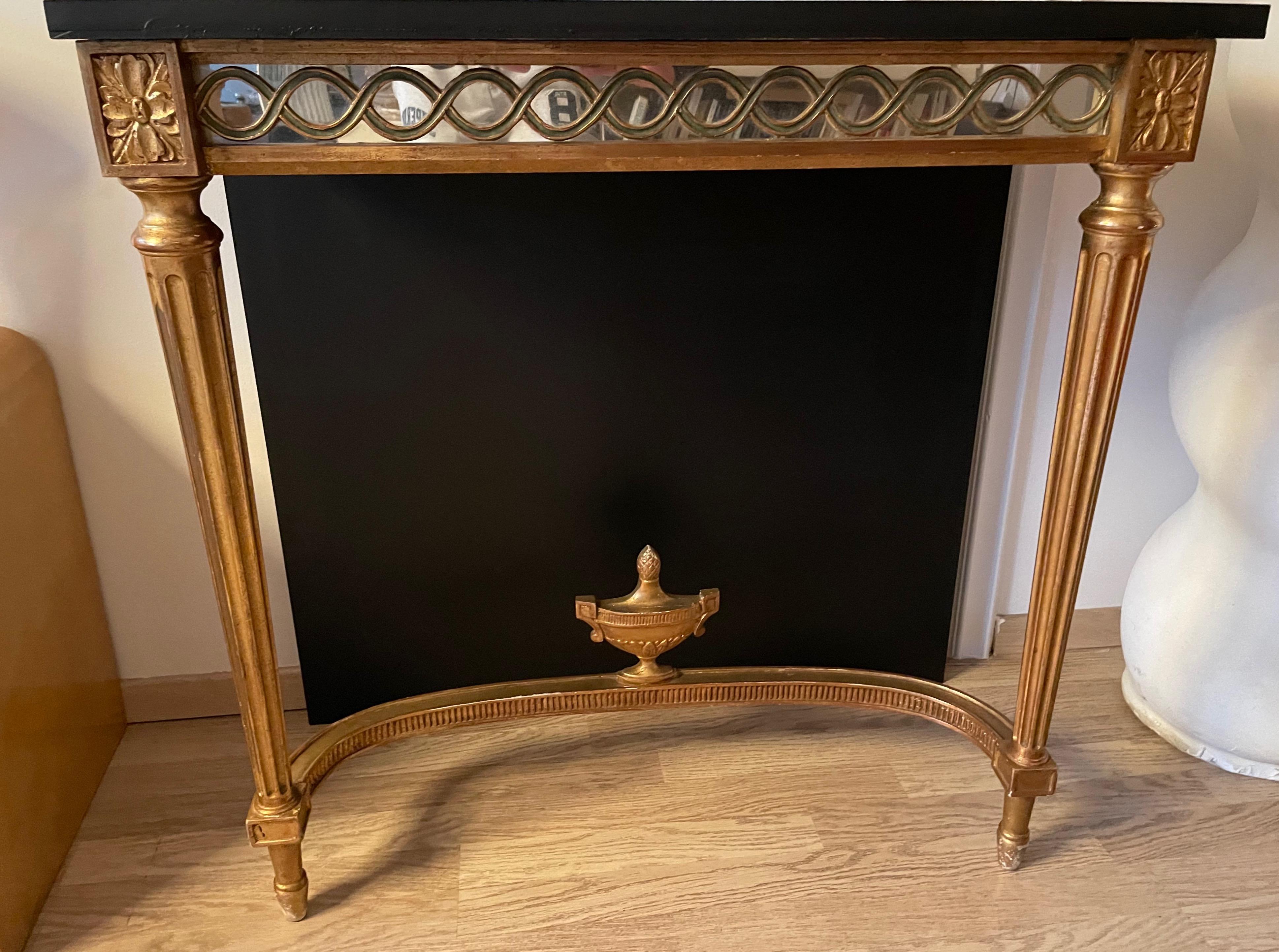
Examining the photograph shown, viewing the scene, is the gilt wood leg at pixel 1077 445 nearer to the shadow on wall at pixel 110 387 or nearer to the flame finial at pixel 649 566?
the flame finial at pixel 649 566

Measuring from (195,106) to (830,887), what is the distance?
0.95 meters

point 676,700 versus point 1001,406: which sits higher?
point 1001,406

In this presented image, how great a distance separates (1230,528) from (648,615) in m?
0.71

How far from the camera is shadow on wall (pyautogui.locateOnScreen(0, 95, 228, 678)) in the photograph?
106 cm

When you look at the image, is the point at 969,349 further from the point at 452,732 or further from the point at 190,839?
the point at 190,839

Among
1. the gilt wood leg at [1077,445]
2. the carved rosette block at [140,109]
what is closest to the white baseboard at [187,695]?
the carved rosette block at [140,109]

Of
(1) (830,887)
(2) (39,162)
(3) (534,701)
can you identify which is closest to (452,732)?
(3) (534,701)

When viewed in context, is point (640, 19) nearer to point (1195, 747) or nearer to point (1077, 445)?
point (1077, 445)

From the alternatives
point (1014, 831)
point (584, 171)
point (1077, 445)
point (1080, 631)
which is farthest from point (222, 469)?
point (1080, 631)

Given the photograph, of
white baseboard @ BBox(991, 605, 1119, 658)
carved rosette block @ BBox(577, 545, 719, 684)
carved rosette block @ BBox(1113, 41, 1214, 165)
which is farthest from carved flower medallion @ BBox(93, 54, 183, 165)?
white baseboard @ BBox(991, 605, 1119, 658)

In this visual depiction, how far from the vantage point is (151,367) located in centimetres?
115

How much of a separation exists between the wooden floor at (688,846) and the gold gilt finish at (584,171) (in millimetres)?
86

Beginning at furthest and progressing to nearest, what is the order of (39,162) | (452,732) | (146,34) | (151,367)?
(452,732) < (151,367) < (39,162) < (146,34)

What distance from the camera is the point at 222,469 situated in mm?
822
